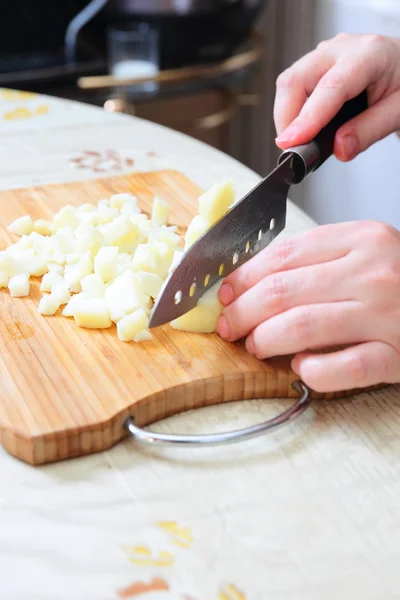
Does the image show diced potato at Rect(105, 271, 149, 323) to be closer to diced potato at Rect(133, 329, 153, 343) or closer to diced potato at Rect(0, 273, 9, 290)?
diced potato at Rect(133, 329, 153, 343)

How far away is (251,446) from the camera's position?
30.8 inches

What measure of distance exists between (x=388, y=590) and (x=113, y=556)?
0.23 metres

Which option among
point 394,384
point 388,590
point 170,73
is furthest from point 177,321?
point 170,73

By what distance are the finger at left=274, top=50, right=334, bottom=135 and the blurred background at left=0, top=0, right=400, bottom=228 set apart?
1049mm

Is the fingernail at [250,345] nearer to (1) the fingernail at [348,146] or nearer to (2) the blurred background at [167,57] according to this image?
(1) the fingernail at [348,146]

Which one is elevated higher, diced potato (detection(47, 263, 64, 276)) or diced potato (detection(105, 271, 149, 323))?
diced potato (detection(105, 271, 149, 323))

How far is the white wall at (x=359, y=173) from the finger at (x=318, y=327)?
1201 millimetres

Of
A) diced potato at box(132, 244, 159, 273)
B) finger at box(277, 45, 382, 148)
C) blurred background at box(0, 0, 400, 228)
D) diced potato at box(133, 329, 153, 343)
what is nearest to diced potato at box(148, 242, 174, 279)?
diced potato at box(132, 244, 159, 273)

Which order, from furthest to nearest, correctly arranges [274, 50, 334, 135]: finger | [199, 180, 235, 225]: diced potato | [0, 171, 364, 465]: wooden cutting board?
[274, 50, 334, 135]: finger < [199, 180, 235, 225]: diced potato < [0, 171, 364, 465]: wooden cutting board

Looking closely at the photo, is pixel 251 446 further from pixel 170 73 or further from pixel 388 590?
pixel 170 73

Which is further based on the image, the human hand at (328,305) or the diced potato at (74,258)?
the diced potato at (74,258)

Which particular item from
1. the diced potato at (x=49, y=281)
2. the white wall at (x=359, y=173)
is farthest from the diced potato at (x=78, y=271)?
the white wall at (x=359, y=173)

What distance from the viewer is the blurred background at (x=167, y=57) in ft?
7.11

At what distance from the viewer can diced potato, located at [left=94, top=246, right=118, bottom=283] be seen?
0.98 m
